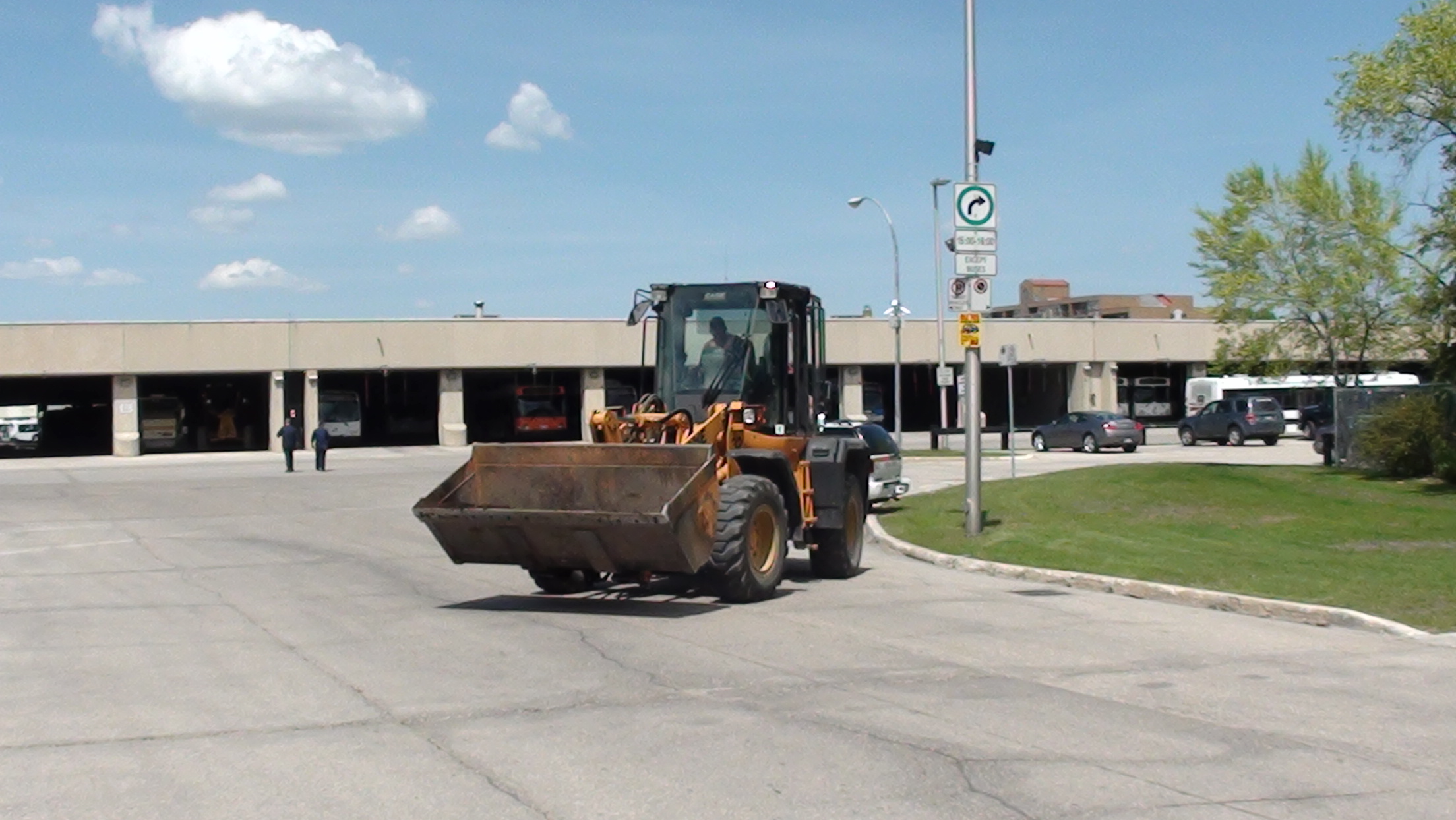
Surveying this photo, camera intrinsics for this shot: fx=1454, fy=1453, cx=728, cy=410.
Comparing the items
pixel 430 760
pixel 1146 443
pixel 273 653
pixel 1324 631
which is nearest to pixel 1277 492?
pixel 1324 631

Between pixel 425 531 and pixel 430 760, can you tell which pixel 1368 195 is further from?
pixel 430 760

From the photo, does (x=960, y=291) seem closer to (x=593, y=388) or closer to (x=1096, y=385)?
(x=593, y=388)

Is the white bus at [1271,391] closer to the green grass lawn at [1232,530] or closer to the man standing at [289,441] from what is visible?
the green grass lawn at [1232,530]

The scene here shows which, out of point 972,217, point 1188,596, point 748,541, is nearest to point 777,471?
point 748,541

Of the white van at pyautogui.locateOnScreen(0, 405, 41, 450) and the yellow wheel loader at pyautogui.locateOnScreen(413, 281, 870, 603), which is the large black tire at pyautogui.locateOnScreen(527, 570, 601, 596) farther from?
the white van at pyautogui.locateOnScreen(0, 405, 41, 450)

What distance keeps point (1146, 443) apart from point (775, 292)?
154 ft

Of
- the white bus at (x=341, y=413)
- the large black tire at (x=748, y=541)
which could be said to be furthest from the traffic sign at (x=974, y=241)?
the white bus at (x=341, y=413)

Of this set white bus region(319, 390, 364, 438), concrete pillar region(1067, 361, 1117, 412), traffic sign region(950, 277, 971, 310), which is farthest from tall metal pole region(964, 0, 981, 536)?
concrete pillar region(1067, 361, 1117, 412)

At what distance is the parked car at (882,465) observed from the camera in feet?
84.1

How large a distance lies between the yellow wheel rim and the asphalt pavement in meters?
0.38

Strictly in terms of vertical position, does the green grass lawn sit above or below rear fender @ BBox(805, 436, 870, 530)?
below

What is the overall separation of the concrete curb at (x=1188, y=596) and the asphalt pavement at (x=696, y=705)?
28 centimetres

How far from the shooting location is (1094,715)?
8.57 metres

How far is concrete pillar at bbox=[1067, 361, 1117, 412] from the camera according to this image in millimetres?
71438
